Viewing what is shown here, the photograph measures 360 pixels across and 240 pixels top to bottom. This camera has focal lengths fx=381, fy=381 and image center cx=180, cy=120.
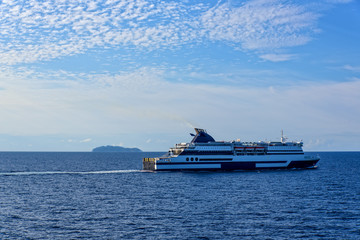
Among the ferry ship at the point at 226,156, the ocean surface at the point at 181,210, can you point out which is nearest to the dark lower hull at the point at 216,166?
the ferry ship at the point at 226,156

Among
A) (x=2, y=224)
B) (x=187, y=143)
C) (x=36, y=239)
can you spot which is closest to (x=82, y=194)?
(x=2, y=224)

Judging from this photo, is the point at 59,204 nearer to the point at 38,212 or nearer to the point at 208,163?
the point at 38,212

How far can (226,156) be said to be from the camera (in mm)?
92625

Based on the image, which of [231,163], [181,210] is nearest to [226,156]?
[231,163]

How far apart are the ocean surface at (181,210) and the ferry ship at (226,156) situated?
52.4ft

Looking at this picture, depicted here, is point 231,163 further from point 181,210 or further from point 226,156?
point 181,210

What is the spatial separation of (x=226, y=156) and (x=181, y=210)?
48642 mm

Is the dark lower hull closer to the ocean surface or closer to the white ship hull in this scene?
the white ship hull

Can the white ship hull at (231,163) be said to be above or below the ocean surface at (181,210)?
above

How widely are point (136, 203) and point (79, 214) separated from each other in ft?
30.4

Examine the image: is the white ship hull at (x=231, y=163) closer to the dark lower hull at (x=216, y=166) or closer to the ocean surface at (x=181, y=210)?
the dark lower hull at (x=216, y=166)

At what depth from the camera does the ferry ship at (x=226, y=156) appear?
89500mm

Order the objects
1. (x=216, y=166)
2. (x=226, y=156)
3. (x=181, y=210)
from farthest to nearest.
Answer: (x=226, y=156) → (x=216, y=166) → (x=181, y=210)

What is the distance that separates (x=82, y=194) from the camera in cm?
5888
